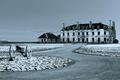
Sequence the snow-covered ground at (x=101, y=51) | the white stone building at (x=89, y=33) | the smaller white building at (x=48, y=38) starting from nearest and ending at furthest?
the snow-covered ground at (x=101, y=51) → the white stone building at (x=89, y=33) → the smaller white building at (x=48, y=38)

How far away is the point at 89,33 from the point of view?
370ft

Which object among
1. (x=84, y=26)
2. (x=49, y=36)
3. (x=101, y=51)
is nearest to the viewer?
(x=101, y=51)

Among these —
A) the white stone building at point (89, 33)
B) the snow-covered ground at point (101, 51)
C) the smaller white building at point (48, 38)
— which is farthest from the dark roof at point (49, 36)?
the snow-covered ground at point (101, 51)

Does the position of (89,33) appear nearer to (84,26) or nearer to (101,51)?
(84,26)

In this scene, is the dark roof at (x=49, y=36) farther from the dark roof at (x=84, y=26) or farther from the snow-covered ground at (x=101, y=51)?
the snow-covered ground at (x=101, y=51)

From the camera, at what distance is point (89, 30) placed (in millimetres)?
113312

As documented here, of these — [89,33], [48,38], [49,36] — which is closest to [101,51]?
[89,33]

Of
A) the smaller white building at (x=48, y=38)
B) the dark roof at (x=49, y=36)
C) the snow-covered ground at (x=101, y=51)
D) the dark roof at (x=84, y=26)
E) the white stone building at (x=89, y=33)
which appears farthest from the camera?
the dark roof at (x=49, y=36)

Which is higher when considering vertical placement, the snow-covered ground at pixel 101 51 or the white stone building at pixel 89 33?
the white stone building at pixel 89 33

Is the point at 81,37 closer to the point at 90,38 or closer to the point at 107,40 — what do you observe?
the point at 90,38

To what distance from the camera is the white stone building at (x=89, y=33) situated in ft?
358

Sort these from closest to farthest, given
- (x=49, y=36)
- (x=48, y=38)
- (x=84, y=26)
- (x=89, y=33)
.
Result: (x=89, y=33), (x=84, y=26), (x=48, y=38), (x=49, y=36)

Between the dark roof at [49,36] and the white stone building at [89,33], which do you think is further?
the dark roof at [49,36]

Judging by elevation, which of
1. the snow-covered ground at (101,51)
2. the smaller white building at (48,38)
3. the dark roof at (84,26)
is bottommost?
the snow-covered ground at (101,51)
